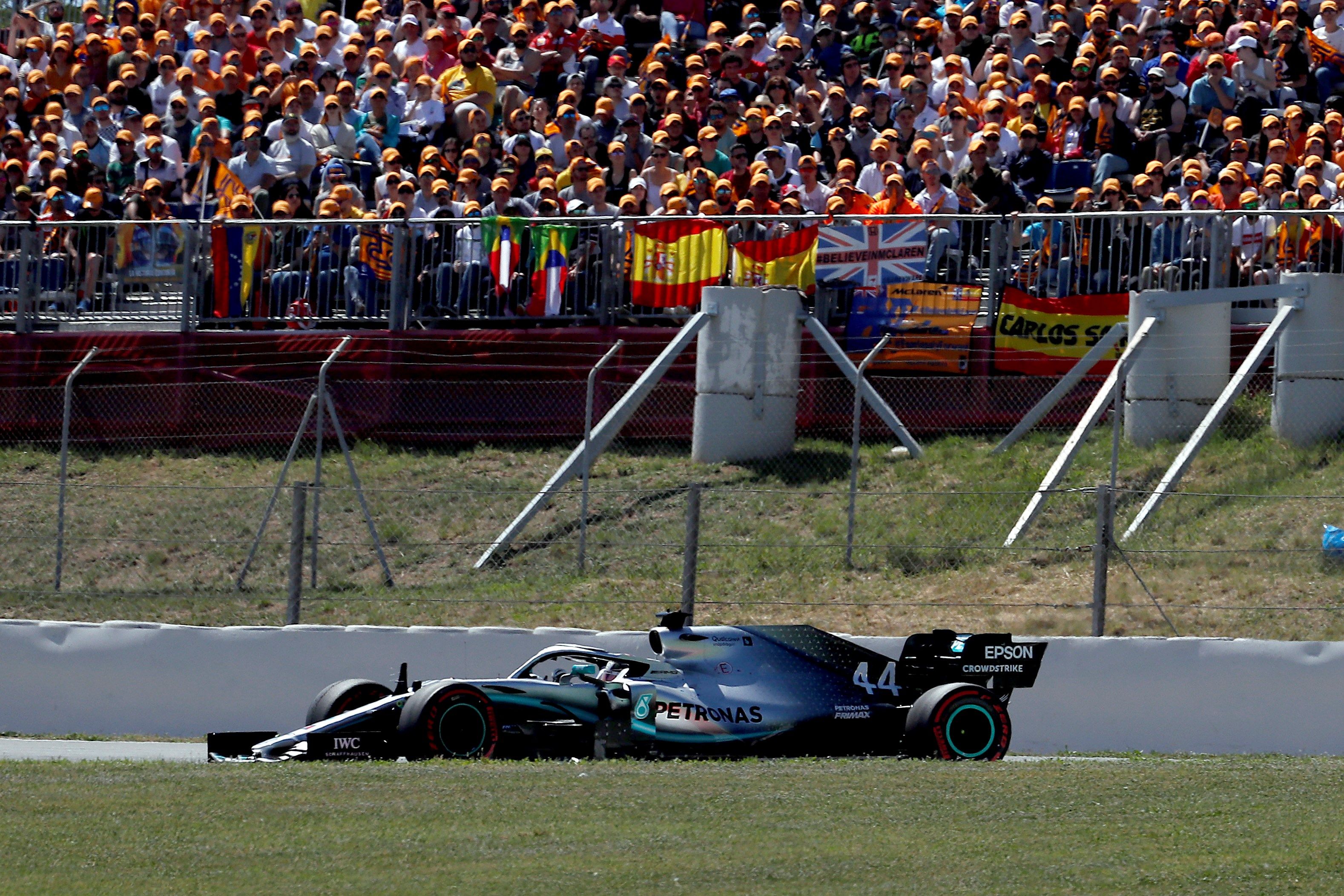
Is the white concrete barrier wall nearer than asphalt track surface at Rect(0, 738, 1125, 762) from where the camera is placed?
No

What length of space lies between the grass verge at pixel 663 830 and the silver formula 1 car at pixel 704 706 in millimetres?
438

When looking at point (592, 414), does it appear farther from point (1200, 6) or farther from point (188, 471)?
point (1200, 6)

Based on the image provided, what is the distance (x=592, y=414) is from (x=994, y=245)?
353cm

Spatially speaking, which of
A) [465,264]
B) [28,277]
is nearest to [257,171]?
[28,277]

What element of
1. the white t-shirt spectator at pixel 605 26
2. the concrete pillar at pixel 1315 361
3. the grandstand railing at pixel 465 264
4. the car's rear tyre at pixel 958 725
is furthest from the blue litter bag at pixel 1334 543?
the white t-shirt spectator at pixel 605 26

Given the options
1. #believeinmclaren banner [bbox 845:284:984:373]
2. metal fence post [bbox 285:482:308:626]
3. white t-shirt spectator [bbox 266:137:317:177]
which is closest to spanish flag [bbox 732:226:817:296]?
#believeinmclaren banner [bbox 845:284:984:373]

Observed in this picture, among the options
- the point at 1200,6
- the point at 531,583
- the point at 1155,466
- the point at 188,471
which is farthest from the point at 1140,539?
the point at 188,471

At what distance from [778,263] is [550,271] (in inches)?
75.8

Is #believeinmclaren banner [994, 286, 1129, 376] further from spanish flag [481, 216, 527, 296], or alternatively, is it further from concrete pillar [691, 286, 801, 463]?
spanish flag [481, 216, 527, 296]

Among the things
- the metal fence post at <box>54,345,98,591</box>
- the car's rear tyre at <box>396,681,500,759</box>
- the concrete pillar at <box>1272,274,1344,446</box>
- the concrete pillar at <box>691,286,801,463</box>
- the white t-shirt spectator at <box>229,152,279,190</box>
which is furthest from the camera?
the white t-shirt spectator at <box>229,152,279,190</box>

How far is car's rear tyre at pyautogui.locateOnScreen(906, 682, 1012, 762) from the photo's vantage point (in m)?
9.77

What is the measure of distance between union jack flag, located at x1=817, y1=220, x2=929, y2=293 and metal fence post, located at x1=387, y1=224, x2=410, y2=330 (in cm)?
348

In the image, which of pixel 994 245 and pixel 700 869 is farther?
pixel 994 245

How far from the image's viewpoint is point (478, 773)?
28.3 ft
